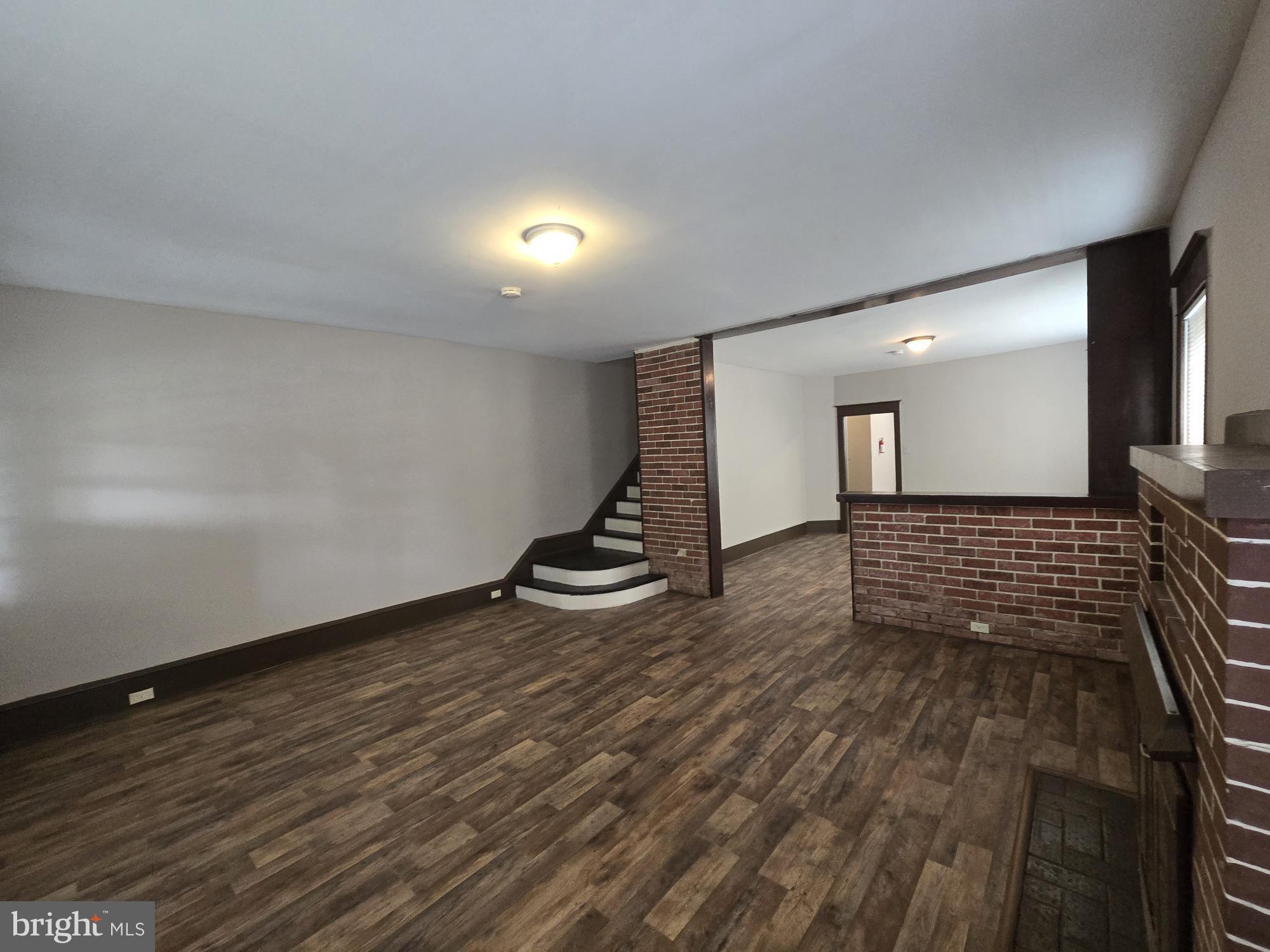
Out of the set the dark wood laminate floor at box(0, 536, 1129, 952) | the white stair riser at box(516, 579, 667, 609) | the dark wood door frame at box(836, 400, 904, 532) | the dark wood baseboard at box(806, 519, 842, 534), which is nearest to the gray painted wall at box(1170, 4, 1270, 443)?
the dark wood laminate floor at box(0, 536, 1129, 952)

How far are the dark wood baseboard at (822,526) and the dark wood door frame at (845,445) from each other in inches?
2.5

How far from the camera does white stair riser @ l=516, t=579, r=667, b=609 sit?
4676mm

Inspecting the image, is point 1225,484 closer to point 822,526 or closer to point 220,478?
point 220,478

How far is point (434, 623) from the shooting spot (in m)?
4.47

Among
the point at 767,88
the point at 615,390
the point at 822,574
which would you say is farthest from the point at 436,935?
the point at 615,390

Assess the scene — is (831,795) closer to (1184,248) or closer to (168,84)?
(1184,248)

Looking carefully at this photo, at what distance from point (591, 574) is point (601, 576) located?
0.10m

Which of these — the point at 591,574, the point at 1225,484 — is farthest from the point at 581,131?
the point at 591,574

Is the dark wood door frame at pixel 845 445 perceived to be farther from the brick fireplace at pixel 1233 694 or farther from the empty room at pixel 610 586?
the brick fireplace at pixel 1233 694

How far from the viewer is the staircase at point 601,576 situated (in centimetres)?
473

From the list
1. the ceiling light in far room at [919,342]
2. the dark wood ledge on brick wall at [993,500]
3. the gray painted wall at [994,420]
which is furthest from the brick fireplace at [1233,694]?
the gray painted wall at [994,420]

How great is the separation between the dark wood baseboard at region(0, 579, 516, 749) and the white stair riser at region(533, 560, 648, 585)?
0.80 m

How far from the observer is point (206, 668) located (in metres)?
3.35

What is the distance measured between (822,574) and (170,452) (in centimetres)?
566
